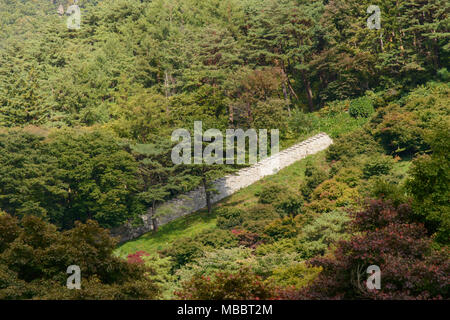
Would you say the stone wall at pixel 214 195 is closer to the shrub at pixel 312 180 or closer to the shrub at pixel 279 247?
the shrub at pixel 312 180

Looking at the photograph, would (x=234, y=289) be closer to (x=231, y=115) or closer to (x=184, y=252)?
(x=184, y=252)

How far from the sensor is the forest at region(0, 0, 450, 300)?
1563 centimetres

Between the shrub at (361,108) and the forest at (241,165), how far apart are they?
11 cm

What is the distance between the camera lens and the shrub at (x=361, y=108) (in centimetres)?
3797

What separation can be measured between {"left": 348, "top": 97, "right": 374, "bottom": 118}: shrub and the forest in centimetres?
11

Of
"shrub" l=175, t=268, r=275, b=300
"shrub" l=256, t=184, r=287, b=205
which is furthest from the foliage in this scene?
"shrub" l=256, t=184, r=287, b=205

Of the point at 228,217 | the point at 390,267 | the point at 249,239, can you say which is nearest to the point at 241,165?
the point at 228,217

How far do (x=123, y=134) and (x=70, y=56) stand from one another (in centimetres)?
2578

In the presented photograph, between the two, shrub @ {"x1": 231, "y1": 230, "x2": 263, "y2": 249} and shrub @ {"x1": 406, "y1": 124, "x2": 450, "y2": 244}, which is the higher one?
shrub @ {"x1": 406, "y1": 124, "x2": 450, "y2": 244}

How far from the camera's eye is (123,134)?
126 feet
